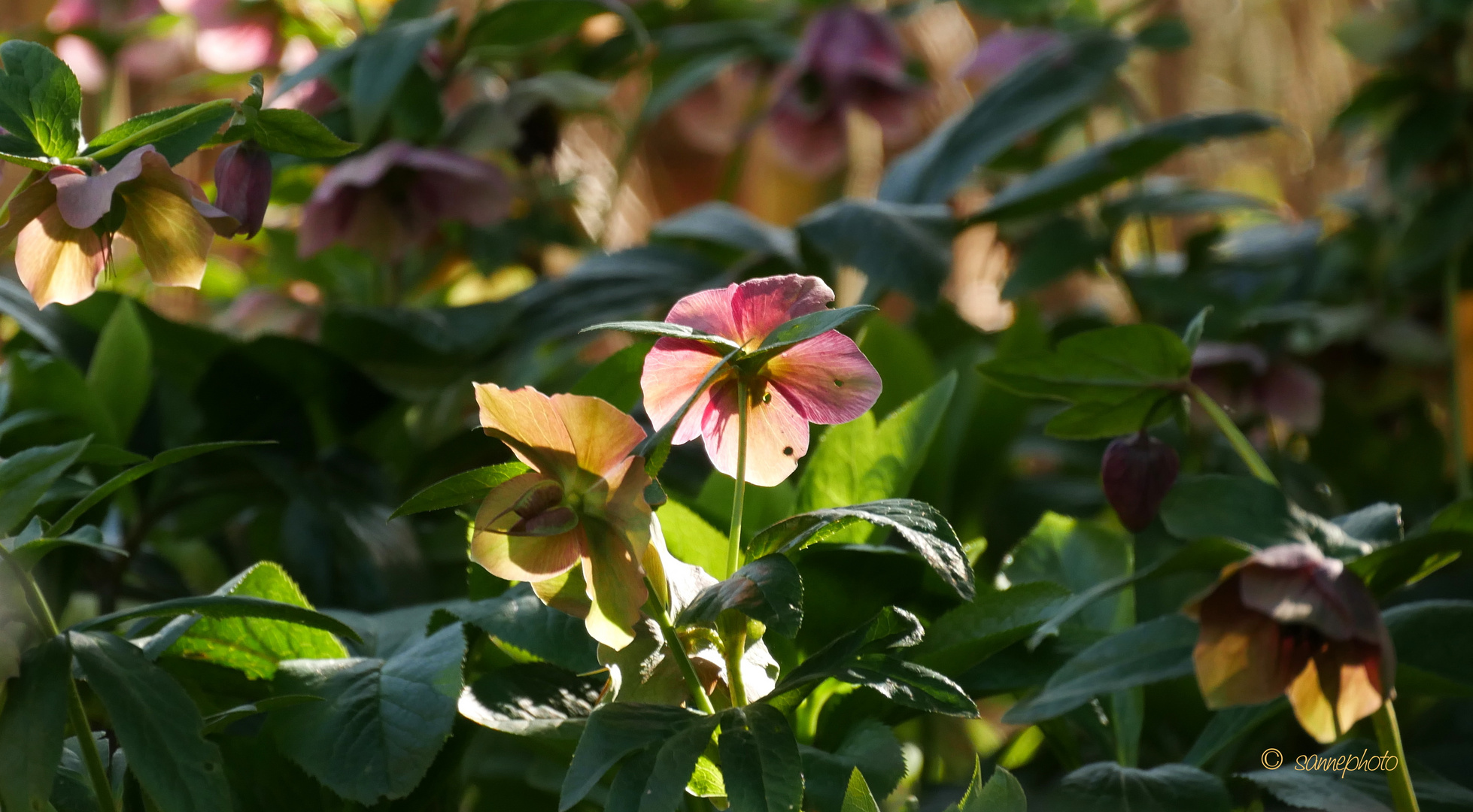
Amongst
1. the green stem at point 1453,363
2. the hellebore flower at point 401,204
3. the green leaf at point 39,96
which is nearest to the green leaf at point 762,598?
the green leaf at point 39,96

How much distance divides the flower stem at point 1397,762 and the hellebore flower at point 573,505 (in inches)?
9.7

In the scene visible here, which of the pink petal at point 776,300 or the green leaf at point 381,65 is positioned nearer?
the pink petal at point 776,300

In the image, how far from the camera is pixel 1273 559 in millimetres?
309

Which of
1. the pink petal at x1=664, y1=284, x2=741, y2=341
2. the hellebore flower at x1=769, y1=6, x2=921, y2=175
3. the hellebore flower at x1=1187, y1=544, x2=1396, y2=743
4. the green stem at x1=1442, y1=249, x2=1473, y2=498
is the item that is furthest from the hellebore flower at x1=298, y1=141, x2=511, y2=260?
the green stem at x1=1442, y1=249, x2=1473, y2=498

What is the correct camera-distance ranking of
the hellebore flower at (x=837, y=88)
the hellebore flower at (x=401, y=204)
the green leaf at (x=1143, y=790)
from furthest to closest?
the hellebore flower at (x=837, y=88) → the hellebore flower at (x=401, y=204) → the green leaf at (x=1143, y=790)

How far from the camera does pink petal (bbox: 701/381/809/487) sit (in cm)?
36

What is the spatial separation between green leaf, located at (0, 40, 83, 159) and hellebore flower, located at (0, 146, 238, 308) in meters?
0.02

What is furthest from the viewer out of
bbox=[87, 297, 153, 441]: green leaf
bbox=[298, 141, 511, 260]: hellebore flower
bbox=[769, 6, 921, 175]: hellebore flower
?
bbox=[769, 6, 921, 175]: hellebore flower

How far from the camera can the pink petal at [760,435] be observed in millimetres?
363

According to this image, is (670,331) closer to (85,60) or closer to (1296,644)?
(1296,644)

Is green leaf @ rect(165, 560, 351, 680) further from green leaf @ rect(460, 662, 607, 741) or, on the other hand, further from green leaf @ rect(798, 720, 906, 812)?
green leaf @ rect(798, 720, 906, 812)

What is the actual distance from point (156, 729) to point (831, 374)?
0.71ft

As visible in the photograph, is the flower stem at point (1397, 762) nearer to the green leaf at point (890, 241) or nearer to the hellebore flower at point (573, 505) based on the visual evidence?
the hellebore flower at point (573, 505)

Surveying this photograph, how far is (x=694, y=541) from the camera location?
1.48ft
